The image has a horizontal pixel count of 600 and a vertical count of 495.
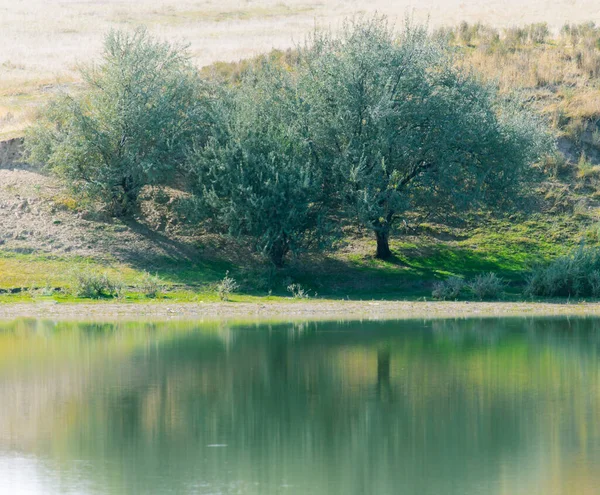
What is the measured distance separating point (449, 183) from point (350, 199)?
4.01m

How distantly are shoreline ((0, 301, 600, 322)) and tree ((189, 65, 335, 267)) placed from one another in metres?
4.40

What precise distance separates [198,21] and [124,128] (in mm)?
69511

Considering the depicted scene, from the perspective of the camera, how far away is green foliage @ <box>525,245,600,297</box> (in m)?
39.1

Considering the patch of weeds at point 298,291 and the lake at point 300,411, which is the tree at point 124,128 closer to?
the patch of weeds at point 298,291

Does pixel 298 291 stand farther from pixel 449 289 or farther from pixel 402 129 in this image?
pixel 402 129

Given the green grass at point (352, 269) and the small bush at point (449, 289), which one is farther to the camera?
the small bush at point (449, 289)

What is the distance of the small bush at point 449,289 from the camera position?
→ 1519 inches

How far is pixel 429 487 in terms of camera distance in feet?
46.6

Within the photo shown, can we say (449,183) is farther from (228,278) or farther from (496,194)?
(228,278)

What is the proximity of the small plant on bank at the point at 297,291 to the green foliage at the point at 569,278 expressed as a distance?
8378 mm

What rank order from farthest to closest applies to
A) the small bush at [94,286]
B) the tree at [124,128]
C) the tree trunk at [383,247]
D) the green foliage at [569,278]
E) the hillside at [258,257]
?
the tree trunk at [383,247]
the tree at [124,128]
the hillside at [258,257]
the green foliage at [569,278]
the small bush at [94,286]

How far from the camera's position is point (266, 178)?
133 feet

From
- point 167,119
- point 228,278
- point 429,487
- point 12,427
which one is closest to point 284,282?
point 228,278

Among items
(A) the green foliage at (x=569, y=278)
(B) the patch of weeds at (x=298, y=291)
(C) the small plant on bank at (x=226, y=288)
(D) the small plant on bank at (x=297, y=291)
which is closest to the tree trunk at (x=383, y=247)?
(B) the patch of weeds at (x=298, y=291)
